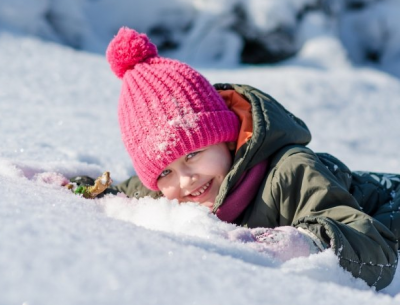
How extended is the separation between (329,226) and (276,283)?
0.34 meters

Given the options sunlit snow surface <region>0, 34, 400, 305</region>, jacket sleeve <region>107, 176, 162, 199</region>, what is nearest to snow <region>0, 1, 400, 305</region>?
sunlit snow surface <region>0, 34, 400, 305</region>

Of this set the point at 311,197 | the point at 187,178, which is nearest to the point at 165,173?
the point at 187,178

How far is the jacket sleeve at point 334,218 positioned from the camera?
1146 millimetres

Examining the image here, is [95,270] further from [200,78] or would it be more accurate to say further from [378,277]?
[200,78]

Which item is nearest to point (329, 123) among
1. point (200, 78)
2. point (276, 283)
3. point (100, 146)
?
point (100, 146)

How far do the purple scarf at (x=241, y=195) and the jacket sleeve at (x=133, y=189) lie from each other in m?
0.31

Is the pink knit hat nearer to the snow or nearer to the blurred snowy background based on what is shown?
the snow

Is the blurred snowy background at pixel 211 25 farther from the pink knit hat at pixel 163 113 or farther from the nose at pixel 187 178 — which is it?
the nose at pixel 187 178

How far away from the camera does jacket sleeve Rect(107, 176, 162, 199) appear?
1.76 m

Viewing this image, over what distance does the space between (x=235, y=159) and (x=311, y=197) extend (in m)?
0.25

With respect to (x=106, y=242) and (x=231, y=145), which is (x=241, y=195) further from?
(x=106, y=242)

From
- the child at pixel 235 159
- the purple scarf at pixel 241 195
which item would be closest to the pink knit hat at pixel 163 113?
the child at pixel 235 159

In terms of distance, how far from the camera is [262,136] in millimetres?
1504

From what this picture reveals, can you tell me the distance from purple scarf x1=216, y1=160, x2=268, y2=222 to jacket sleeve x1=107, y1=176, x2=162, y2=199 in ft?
1.01
